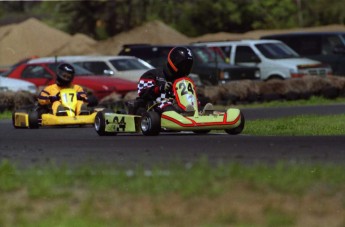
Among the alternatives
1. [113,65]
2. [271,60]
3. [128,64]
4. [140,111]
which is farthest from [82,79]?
[140,111]

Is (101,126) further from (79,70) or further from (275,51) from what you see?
(275,51)

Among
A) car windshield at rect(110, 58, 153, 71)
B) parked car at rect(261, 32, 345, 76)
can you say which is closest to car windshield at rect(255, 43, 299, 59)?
parked car at rect(261, 32, 345, 76)

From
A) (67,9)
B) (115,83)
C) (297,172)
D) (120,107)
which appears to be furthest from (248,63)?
(67,9)

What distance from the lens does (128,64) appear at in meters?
31.0

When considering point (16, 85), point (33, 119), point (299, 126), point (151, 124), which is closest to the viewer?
point (151, 124)

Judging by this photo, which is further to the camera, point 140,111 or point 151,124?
point 140,111

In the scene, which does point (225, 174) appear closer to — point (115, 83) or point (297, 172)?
point (297, 172)

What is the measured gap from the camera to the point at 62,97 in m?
19.6

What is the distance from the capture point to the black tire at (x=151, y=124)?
51.5 ft

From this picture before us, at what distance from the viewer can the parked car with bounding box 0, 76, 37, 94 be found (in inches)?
1110

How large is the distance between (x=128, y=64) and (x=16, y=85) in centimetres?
372

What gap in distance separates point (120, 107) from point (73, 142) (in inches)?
412

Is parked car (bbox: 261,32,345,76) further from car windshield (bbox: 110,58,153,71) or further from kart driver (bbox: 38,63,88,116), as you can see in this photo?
kart driver (bbox: 38,63,88,116)

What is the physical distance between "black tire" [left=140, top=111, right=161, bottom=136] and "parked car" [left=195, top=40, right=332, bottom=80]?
1654cm
